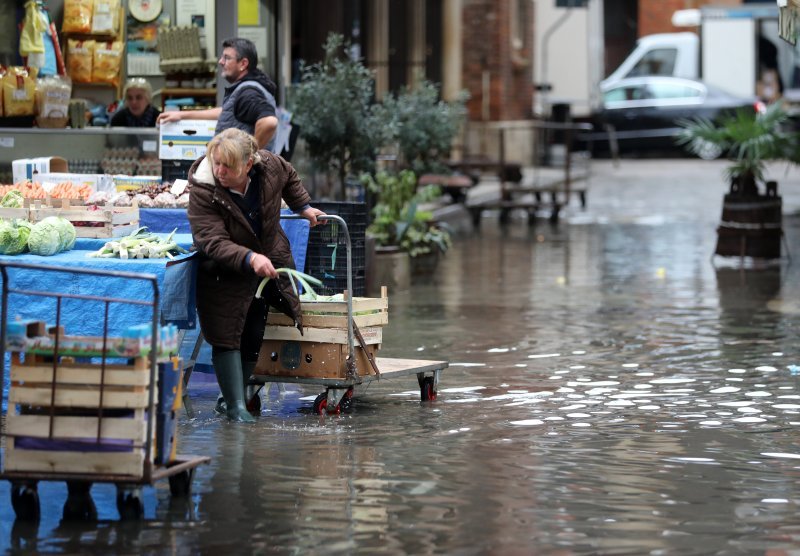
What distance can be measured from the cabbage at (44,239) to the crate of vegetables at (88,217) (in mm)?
462

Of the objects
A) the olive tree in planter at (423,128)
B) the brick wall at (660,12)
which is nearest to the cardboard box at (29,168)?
the olive tree in planter at (423,128)

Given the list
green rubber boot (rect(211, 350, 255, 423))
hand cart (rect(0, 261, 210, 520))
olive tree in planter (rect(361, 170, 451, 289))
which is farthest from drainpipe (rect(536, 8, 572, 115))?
hand cart (rect(0, 261, 210, 520))

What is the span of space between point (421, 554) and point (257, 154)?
308 cm

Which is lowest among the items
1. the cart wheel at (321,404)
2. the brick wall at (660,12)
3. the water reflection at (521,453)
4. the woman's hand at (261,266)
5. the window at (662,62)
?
the water reflection at (521,453)

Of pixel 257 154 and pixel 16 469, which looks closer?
pixel 16 469

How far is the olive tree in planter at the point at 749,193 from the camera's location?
1698cm

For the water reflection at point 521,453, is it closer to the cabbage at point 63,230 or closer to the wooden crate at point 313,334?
the wooden crate at point 313,334

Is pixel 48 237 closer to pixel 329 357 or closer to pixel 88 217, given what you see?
pixel 88 217

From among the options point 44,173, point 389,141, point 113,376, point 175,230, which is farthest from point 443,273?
point 113,376

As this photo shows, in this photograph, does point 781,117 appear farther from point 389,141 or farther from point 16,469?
point 16,469

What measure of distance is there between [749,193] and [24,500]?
11.8m

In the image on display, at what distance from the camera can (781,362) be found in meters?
10.9

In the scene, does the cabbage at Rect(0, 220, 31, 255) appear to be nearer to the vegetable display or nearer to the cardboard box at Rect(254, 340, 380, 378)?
the vegetable display

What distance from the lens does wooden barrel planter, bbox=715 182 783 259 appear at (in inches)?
672
